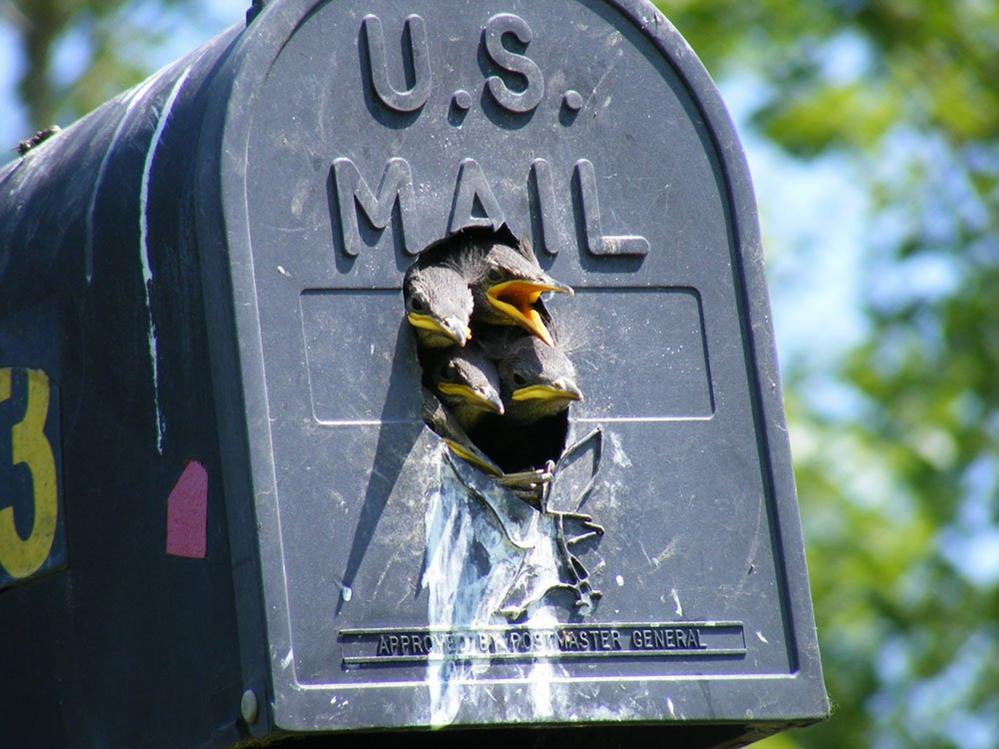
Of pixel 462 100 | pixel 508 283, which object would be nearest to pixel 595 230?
pixel 508 283

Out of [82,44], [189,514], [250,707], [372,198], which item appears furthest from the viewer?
[82,44]

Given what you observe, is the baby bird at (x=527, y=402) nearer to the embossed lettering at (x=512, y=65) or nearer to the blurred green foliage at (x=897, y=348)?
the embossed lettering at (x=512, y=65)

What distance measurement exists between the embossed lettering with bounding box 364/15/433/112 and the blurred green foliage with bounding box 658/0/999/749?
715 cm

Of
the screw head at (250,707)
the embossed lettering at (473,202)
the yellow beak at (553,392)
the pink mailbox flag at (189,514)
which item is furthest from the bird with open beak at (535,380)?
the screw head at (250,707)

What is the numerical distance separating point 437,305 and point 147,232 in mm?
507

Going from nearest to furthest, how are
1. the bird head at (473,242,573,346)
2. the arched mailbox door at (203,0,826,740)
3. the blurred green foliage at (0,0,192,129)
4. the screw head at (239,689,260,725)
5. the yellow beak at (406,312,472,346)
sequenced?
the screw head at (239,689,260,725), the arched mailbox door at (203,0,826,740), the yellow beak at (406,312,472,346), the bird head at (473,242,573,346), the blurred green foliage at (0,0,192,129)

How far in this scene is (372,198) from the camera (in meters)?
3.40

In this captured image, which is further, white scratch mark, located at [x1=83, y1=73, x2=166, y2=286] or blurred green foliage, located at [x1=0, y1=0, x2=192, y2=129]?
blurred green foliage, located at [x1=0, y1=0, x2=192, y2=129]

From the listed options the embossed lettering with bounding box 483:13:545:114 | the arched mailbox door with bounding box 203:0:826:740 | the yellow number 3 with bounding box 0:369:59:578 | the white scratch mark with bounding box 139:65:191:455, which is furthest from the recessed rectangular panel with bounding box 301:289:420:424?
the yellow number 3 with bounding box 0:369:59:578

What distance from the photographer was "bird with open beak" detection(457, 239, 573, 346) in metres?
3.47

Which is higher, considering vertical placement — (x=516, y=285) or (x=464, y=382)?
(x=516, y=285)

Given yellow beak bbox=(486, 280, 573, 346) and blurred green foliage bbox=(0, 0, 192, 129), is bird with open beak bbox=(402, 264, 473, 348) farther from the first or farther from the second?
blurred green foliage bbox=(0, 0, 192, 129)

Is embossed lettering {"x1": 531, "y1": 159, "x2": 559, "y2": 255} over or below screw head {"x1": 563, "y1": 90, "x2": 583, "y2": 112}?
below

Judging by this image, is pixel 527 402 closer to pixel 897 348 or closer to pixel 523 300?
pixel 523 300
